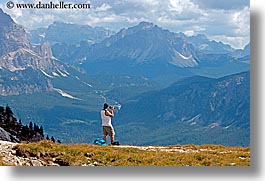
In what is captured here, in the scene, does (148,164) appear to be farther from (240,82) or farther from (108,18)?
(240,82)

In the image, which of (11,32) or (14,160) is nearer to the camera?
(14,160)

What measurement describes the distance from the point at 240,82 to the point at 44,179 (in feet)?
594

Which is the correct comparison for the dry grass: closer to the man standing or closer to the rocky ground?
the rocky ground

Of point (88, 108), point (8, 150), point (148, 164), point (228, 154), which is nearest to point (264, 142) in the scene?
point (228, 154)

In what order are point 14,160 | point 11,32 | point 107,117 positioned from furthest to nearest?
point 11,32 → point 107,117 → point 14,160

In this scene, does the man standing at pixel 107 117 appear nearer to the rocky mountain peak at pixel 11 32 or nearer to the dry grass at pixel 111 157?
the dry grass at pixel 111 157

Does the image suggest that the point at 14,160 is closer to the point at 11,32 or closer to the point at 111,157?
the point at 111,157

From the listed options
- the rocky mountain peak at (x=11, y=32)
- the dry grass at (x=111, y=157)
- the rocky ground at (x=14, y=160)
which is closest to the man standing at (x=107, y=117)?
the dry grass at (x=111, y=157)

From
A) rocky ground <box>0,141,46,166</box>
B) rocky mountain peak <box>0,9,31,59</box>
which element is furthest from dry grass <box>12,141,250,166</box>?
rocky mountain peak <box>0,9,31,59</box>

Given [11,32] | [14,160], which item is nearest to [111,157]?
[14,160]

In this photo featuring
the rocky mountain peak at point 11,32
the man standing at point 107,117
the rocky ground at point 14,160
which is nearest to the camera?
the rocky ground at point 14,160

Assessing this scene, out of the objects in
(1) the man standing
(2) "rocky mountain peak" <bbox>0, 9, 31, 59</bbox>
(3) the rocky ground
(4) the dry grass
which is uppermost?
(2) "rocky mountain peak" <bbox>0, 9, 31, 59</bbox>

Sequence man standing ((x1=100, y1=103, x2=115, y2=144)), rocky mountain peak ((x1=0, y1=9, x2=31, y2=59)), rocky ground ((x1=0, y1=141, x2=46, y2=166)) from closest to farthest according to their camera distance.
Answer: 1. rocky ground ((x1=0, y1=141, x2=46, y2=166))
2. man standing ((x1=100, y1=103, x2=115, y2=144))
3. rocky mountain peak ((x1=0, y1=9, x2=31, y2=59))

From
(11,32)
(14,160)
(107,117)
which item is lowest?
(14,160)
